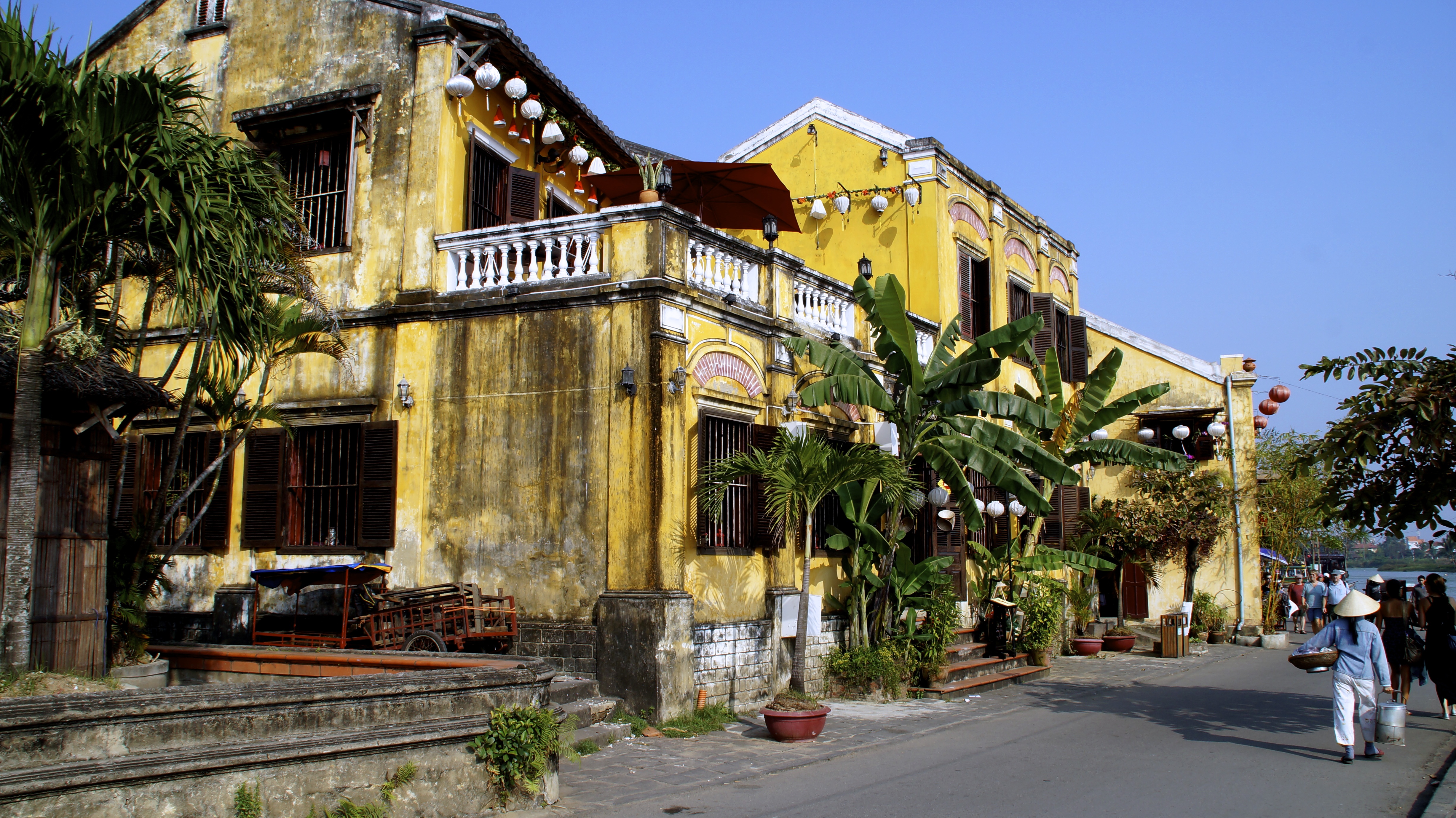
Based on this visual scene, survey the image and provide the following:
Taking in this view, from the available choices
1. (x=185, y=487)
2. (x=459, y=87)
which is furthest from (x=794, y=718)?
(x=185, y=487)

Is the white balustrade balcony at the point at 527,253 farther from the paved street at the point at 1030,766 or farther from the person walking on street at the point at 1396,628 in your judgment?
the person walking on street at the point at 1396,628

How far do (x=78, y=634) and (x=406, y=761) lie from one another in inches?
128

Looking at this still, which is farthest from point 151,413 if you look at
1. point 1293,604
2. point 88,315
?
point 1293,604

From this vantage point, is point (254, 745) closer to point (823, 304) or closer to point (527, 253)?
point (527, 253)

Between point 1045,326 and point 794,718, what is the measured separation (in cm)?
1355

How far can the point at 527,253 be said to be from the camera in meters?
12.8

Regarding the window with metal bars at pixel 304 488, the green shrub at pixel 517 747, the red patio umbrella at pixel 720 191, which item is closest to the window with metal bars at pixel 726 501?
the red patio umbrella at pixel 720 191

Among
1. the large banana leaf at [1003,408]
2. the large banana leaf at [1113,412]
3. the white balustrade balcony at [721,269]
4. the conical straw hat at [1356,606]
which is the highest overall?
the white balustrade balcony at [721,269]

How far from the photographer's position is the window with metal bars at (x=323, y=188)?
13719mm

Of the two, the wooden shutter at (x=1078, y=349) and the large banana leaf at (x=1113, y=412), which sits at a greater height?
the wooden shutter at (x=1078, y=349)

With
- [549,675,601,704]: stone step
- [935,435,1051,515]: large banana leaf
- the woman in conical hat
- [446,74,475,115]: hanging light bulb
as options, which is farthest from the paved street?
[446,74,475,115]: hanging light bulb

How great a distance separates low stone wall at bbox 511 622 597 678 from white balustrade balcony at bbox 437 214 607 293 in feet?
12.5

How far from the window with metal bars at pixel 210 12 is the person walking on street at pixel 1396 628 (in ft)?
55.5

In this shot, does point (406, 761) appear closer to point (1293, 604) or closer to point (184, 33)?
point (184, 33)
